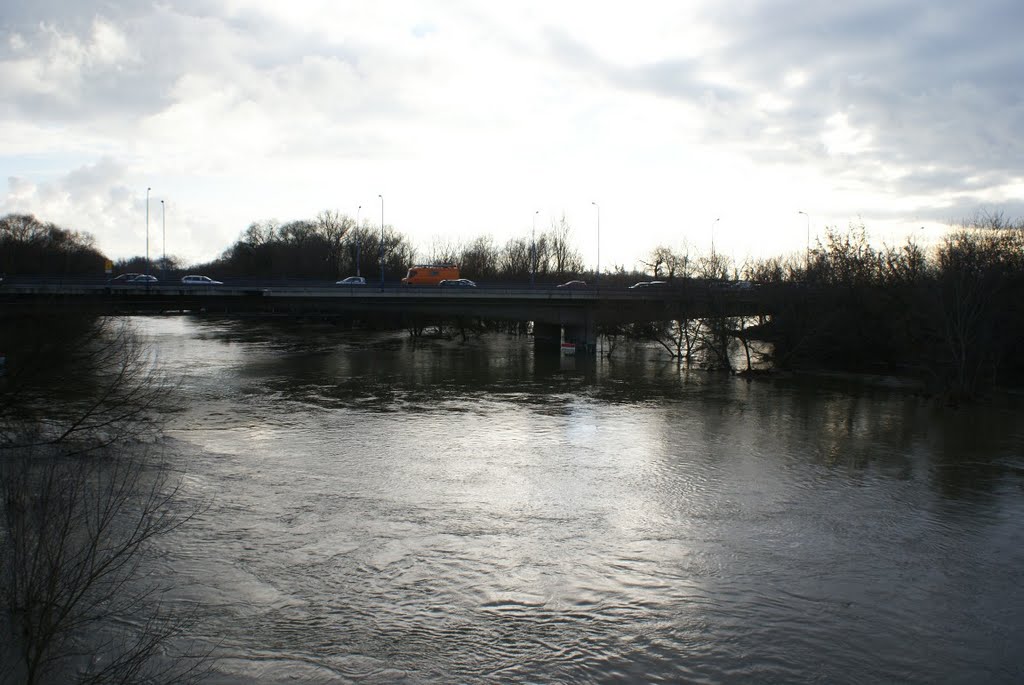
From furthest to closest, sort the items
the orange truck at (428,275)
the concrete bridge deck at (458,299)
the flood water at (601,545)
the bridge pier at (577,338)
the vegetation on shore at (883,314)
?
1. the orange truck at (428,275)
2. the bridge pier at (577,338)
3. the concrete bridge deck at (458,299)
4. the vegetation on shore at (883,314)
5. the flood water at (601,545)

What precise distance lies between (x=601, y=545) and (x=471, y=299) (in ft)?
132

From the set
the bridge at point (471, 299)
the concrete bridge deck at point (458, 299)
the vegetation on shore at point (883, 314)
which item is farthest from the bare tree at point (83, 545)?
the vegetation on shore at point (883, 314)

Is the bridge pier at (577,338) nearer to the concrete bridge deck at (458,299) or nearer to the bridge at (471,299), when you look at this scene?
the bridge at (471,299)

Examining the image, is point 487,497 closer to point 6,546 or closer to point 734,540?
point 734,540

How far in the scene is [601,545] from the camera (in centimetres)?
1650

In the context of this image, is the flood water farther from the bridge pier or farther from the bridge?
the bridge pier

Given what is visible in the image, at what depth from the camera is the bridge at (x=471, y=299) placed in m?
48.0

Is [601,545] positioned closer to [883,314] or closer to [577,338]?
[883,314]

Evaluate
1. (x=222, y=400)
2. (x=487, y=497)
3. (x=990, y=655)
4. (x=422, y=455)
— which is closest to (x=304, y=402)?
(x=222, y=400)

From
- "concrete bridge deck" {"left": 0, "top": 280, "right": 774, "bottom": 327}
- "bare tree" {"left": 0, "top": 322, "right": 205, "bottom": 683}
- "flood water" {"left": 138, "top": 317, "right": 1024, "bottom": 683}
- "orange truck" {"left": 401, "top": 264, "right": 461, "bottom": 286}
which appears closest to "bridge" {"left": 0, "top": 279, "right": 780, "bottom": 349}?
"concrete bridge deck" {"left": 0, "top": 280, "right": 774, "bottom": 327}

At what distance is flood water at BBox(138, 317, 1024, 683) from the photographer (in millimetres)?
12156

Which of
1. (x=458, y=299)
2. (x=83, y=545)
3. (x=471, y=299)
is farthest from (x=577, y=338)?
(x=83, y=545)

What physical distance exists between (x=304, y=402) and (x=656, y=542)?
2156 centimetres

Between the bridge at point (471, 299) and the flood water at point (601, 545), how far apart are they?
54.6 ft
